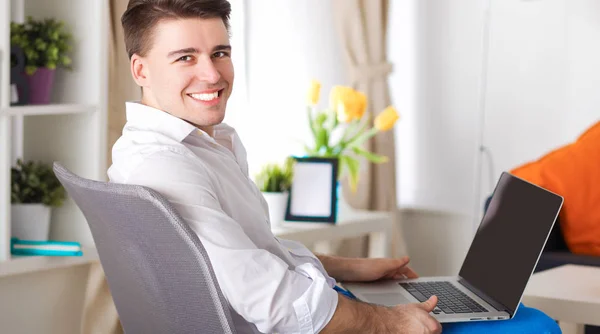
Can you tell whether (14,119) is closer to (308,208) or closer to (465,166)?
(308,208)

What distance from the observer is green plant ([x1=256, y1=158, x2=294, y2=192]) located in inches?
129

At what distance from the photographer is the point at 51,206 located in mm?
2504

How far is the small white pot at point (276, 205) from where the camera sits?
3248 millimetres

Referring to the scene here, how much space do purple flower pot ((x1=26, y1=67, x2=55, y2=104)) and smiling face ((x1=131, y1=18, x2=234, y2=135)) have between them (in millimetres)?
841

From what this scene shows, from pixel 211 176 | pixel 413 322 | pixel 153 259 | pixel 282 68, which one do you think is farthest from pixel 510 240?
pixel 282 68

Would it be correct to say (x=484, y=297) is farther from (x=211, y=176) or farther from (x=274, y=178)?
(x=274, y=178)

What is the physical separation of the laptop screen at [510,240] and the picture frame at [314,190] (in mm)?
1292

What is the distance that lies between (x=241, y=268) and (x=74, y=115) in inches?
50.8

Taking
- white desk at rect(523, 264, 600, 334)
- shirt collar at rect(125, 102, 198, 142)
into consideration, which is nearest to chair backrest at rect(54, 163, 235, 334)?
shirt collar at rect(125, 102, 198, 142)

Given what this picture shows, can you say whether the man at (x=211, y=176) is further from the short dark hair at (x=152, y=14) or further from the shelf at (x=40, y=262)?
the shelf at (x=40, y=262)

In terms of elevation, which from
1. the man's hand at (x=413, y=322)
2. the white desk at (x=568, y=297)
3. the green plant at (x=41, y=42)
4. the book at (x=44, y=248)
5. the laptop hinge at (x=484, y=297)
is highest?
the green plant at (x=41, y=42)

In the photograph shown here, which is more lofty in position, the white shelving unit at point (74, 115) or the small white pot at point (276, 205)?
the white shelving unit at point (74, 115)

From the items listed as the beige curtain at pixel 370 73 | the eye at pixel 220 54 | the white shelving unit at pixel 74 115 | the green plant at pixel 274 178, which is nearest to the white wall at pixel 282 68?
the beige curtain at pixel 370 73

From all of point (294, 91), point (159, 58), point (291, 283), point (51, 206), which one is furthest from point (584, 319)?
point (294, 91)
